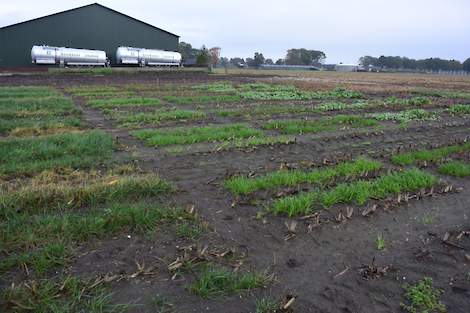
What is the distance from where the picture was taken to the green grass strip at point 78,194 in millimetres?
5016

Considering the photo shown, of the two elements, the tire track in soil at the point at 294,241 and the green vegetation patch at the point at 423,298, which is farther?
the tire track in soil at the point at 294,241

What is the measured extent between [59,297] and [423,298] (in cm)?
313

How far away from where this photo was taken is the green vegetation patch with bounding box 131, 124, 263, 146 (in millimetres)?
8938

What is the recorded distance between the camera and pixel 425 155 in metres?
7.93

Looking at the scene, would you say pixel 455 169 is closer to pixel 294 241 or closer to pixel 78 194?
pixel 294 241

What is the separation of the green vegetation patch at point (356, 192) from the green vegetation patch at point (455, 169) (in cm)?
81

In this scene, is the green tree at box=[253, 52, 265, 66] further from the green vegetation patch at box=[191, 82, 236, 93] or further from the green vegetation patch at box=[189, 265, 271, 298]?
the green vegetation patch at box=[189, 265, 271, 298]

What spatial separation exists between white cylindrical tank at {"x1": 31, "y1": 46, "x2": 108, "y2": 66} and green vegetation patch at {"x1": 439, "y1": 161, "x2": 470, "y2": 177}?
43826 mm

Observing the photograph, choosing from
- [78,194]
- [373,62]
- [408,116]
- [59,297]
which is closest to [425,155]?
[408,116]

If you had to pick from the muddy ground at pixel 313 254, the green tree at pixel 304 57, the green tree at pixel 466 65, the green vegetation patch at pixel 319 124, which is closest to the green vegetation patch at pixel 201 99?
the green vegetation patch at pixel 319 124

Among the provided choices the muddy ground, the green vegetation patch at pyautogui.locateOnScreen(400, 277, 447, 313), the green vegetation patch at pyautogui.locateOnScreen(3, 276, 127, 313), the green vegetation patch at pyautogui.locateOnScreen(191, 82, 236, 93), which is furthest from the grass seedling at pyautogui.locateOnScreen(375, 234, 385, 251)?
the green vegetation patch at pyautogui.locateOnScreen(191, 82, 236, 93)

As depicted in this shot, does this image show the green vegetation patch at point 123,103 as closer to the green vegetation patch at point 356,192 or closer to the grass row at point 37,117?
the grass row at point 37,117

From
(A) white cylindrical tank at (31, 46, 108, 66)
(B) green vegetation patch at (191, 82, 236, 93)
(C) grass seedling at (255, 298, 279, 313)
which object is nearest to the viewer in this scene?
(C) grass seedling at (255, 298, 279, 313)

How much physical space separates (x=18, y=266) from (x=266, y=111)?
10970mm
